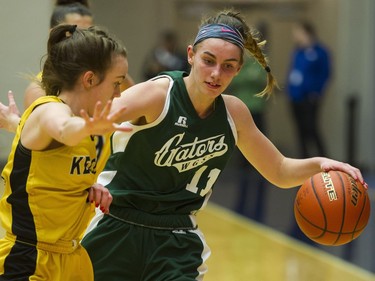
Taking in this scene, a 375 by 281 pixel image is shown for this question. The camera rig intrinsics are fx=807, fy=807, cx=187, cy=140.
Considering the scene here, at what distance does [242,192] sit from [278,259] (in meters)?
4.06

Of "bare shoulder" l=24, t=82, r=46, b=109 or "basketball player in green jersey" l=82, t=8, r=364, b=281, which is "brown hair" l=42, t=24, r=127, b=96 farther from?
"bare shoulder" l=24, t=82, r=46, b=109

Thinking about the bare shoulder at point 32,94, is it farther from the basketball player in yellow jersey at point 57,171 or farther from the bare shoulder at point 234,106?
the bare shoulder at point 234,106

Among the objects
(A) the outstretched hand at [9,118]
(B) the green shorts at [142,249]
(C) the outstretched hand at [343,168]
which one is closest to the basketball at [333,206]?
(C) the outstretched hand at [343,168]

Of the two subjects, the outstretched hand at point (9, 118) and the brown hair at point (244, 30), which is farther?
the brown hair at point (244, 30)

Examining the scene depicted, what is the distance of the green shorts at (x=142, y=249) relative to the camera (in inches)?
145

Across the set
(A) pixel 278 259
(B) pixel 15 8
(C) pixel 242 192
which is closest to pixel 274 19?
(C) pixel 242 192

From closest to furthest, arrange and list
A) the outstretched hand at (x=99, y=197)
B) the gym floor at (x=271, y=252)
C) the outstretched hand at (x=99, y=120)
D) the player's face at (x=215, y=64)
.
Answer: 1. the outstretched hand at (x=99, y=120)
2. the outstretched hand at (x=99, y=197)
3. the player's face at (x=215, y=64)
4. the gym floor at (x=271, y=252)

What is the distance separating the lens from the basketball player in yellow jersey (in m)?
3.17

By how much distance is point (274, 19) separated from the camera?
1603 centimetres

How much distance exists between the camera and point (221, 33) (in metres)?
3.68

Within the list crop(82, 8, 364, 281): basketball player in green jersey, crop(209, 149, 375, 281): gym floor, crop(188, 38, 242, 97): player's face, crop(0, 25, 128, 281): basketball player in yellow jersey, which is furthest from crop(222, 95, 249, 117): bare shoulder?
crop(209, 149, 375, 281): gym floor

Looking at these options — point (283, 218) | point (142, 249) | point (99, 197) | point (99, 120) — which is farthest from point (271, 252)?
point (99, 120)

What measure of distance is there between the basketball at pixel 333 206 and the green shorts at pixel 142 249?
23.4 inches

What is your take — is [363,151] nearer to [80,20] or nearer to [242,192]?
[242,192]
